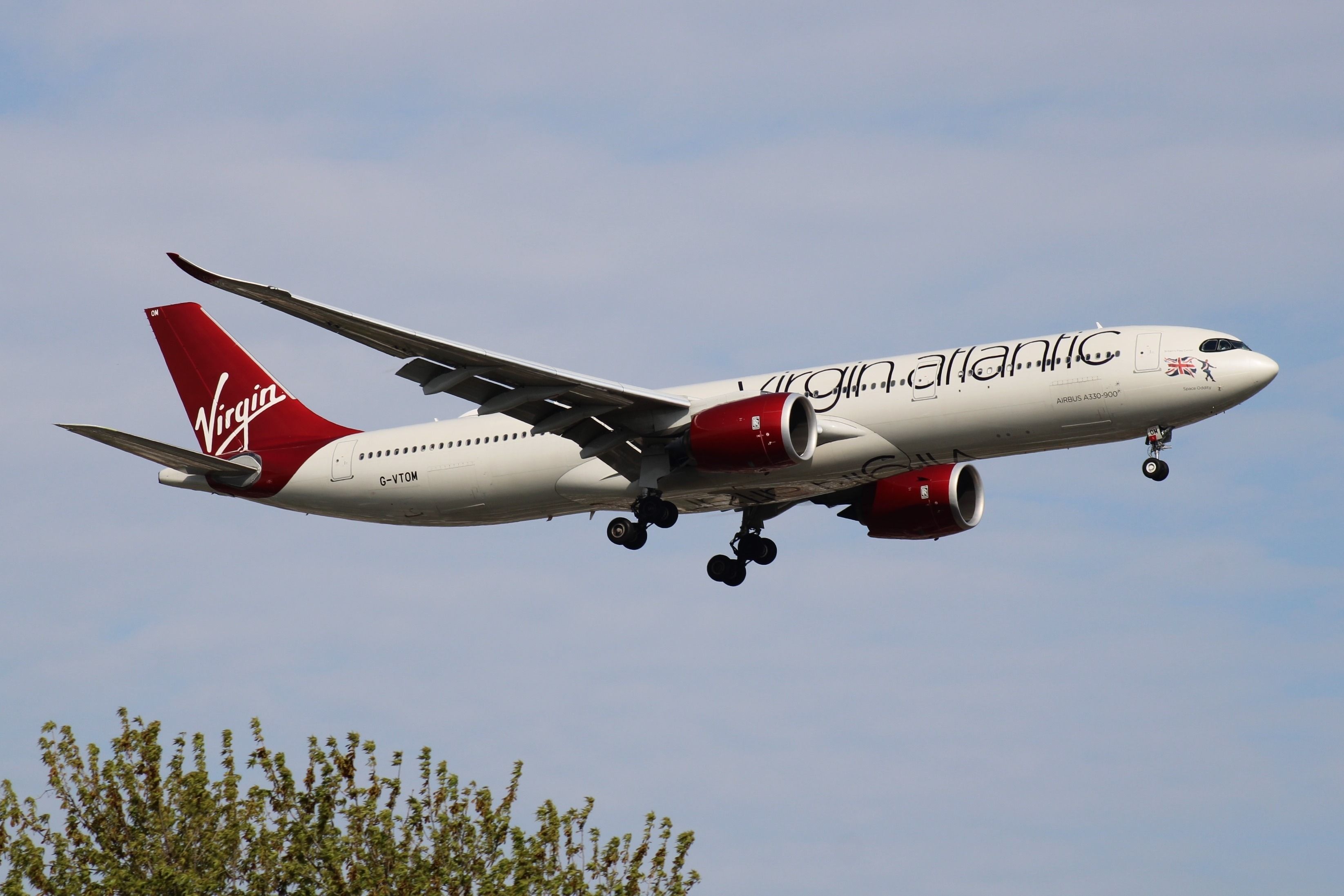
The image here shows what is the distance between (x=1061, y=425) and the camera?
3938 cm

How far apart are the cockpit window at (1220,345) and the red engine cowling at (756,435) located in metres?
8.94

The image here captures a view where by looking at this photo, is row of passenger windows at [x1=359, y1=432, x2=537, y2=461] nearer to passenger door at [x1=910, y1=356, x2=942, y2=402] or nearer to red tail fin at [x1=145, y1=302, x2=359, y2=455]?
red tail fin at [x1=145, y1=302, x2=359, y2=455]

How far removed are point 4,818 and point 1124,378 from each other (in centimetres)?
2474

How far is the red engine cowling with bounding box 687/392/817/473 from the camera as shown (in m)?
39.9

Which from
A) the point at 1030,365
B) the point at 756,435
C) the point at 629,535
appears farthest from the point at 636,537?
the point at 1030,365

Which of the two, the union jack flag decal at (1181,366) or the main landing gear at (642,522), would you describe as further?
the main landing gear at (642,522)

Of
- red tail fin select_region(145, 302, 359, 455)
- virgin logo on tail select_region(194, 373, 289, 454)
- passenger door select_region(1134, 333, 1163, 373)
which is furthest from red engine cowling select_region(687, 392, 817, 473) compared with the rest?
virgin logo on tail select_region(194, 373, 289, 454)

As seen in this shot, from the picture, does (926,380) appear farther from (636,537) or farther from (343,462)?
(343,462)

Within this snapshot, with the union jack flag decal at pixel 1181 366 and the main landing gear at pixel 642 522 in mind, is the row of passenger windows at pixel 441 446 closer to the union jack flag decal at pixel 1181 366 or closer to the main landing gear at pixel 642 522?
the main landing gear at pixel 642 522

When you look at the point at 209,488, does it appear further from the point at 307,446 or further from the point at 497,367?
the point at 497,367

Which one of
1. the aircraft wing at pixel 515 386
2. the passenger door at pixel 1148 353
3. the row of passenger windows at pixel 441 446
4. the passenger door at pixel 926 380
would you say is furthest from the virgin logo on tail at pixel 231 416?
the passenger door at pixel 1148 353

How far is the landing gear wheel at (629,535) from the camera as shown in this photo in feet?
144

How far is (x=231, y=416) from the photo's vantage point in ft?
166

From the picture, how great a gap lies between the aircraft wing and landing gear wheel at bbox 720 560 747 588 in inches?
244
